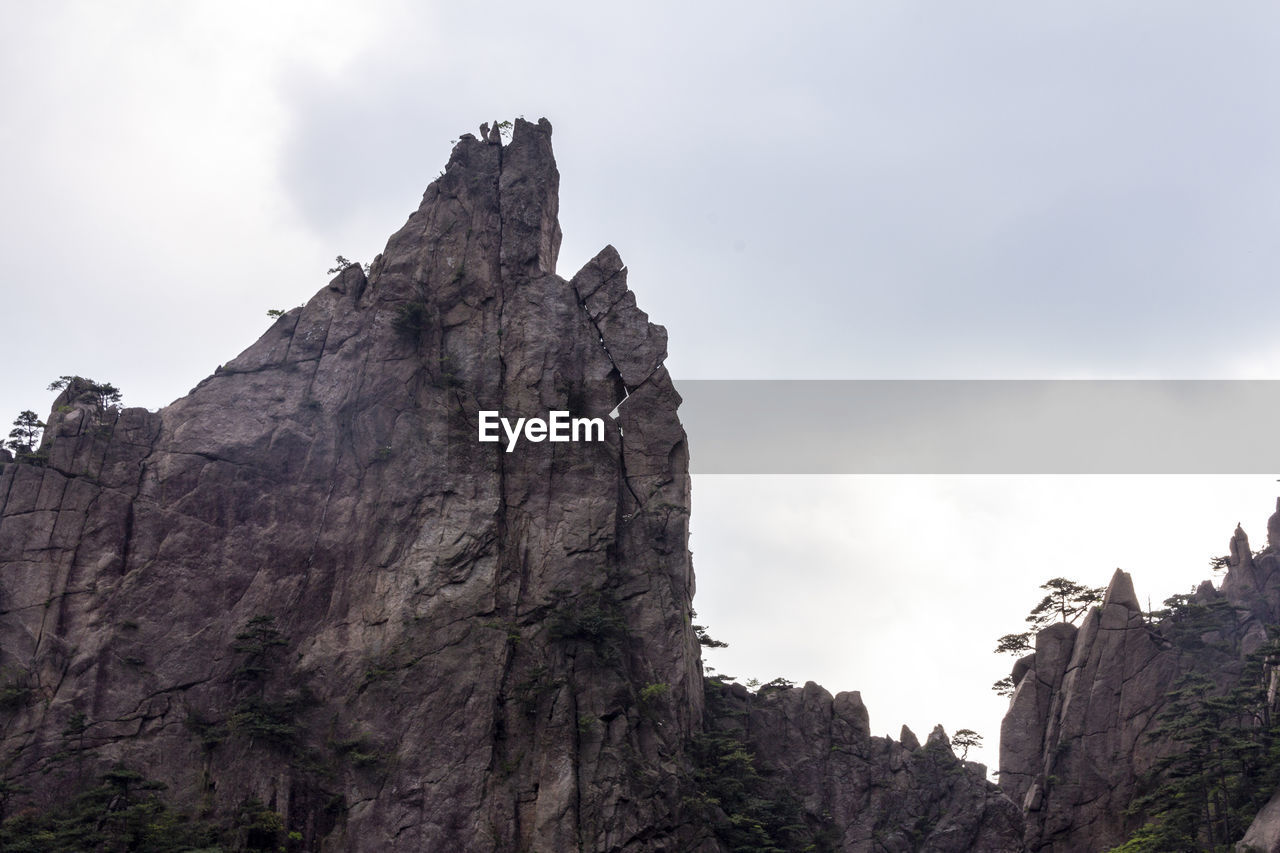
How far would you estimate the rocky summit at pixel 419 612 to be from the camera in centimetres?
5650

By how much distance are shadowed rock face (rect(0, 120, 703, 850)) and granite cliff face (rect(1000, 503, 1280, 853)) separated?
905 inches

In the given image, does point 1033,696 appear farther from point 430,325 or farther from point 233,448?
point 233,448

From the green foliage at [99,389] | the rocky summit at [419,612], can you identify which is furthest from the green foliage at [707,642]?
the green foliage at [99,389]

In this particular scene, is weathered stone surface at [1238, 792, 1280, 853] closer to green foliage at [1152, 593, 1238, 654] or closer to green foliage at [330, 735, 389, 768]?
green foliage at [1152, 593, 1238, 654]

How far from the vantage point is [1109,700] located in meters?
70.6

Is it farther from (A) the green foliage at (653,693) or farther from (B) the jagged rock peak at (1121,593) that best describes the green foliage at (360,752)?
(B) the jagged rock peak at (1121,593)

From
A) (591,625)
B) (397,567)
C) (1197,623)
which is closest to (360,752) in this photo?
(397,567)

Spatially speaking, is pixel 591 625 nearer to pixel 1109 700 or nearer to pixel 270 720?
pixel 270 720

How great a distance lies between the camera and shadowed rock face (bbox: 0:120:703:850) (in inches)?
2247

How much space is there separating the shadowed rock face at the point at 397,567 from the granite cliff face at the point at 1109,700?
23.0 metres

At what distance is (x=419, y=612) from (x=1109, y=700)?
43.5 metres

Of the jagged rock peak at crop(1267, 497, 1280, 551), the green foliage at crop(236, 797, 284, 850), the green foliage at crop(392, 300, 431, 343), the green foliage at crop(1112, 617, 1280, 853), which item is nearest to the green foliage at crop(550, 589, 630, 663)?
the green foliage at crop(236, 797, 284, 850)

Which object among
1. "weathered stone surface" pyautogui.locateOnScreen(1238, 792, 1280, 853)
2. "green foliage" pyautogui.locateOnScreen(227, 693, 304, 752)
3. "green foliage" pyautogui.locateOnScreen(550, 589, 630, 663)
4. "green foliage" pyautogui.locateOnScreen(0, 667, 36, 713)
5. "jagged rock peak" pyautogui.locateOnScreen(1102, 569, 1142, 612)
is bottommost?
"weathered stone surface" pyautogui.locateOnScreen(1238, 792, 1280, 853)

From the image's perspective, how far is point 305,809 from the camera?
A: 185 ft
